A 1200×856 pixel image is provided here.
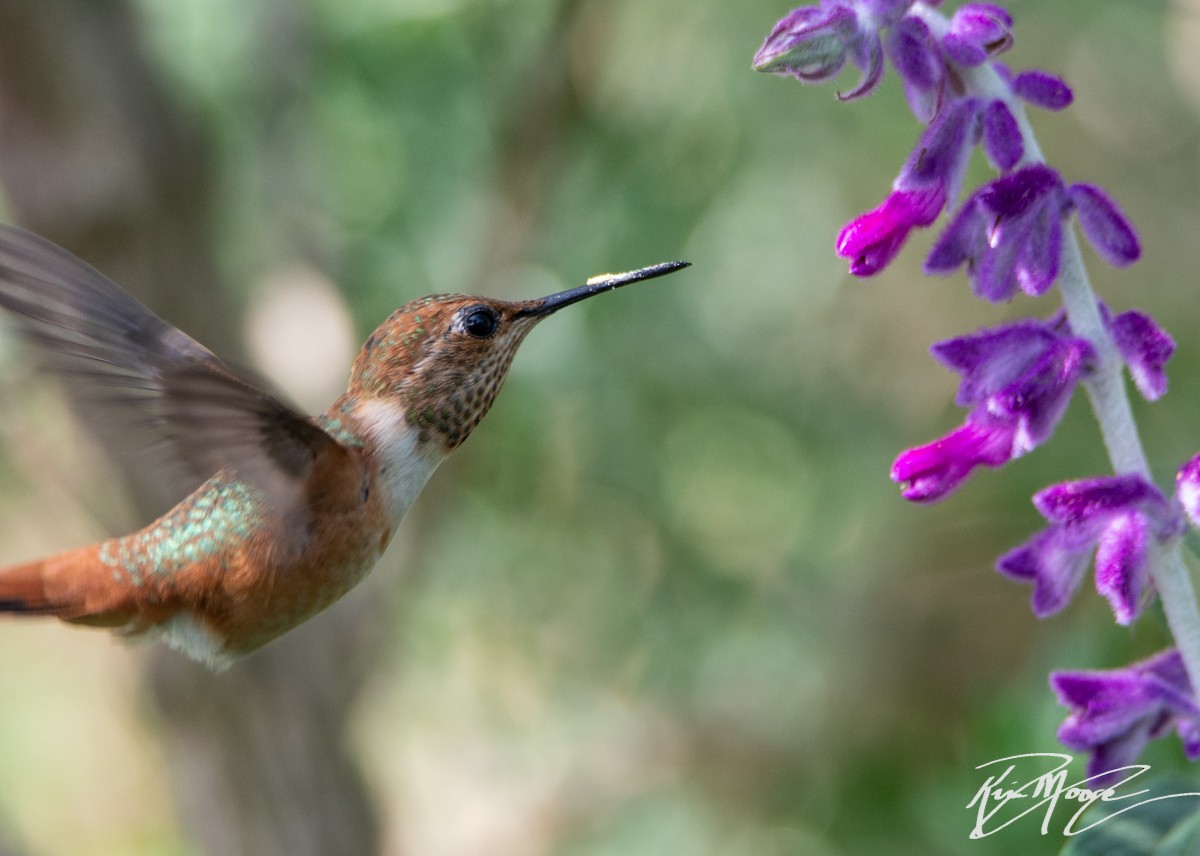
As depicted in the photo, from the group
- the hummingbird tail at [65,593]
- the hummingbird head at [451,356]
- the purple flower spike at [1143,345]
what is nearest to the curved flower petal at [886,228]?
the purple flower spike at [1143,345]

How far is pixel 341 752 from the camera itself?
→ 11.7 ft

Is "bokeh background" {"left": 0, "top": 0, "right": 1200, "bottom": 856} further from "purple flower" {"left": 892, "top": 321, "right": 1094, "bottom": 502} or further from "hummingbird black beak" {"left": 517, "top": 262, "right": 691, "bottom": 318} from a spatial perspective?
"purple flower" {"left": 892, "top": 321, "right": 1094, "bottom": 502}

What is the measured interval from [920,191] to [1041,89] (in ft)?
0.56

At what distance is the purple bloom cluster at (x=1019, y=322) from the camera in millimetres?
1289

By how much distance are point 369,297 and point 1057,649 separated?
2.39 meters

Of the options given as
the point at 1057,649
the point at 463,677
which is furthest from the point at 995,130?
the point at 463,677

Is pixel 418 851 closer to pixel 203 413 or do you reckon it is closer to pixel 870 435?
pixel 870 435

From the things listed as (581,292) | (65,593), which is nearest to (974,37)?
(581,292)

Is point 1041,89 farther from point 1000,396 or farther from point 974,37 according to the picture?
point 1000,396

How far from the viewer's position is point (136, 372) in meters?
1.54

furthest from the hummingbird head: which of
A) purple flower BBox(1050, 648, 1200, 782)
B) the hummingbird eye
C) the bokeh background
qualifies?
the bokeh background

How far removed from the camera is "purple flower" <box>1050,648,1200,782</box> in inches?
52.7

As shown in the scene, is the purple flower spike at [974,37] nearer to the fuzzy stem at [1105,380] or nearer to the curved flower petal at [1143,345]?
the fuzzy stem at [1105,380]

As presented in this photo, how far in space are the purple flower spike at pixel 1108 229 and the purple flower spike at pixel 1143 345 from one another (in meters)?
0.07
